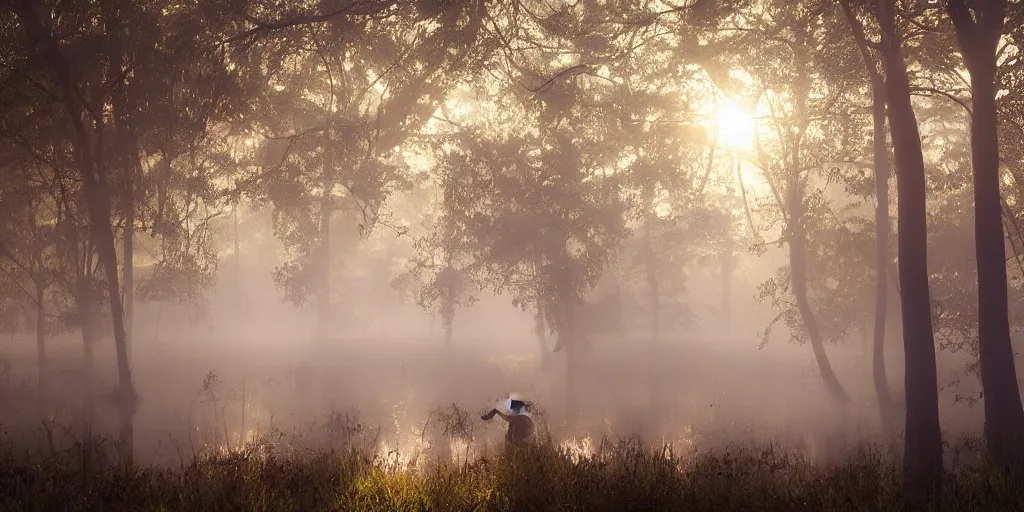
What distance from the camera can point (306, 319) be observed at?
315ft

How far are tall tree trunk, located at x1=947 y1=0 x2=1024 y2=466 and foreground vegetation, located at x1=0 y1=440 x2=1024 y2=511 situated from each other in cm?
484

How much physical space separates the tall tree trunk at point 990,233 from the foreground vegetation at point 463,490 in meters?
4.84

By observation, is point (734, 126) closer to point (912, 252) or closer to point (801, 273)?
point (801, 273)

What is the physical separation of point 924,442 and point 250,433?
15421 millimetres

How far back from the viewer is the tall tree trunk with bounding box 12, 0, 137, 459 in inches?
797

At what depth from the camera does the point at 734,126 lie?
90.8 feet

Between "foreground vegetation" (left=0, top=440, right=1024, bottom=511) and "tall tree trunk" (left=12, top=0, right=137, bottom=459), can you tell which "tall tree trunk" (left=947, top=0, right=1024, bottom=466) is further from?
"tall tree trunk" (left=12, top=0, right=137, bottom=459)

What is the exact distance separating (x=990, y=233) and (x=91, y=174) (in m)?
25.3

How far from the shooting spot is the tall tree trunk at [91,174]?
20.2 metres

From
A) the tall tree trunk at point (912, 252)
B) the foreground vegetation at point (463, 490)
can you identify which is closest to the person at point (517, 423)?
the foreground vegetation at point (463, 490)

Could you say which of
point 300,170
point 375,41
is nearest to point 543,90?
point 375,41

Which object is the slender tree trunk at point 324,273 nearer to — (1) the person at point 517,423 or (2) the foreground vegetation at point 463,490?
(1) the person at point 517,423

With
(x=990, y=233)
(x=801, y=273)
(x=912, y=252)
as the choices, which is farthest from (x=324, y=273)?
(x=990, y=233)

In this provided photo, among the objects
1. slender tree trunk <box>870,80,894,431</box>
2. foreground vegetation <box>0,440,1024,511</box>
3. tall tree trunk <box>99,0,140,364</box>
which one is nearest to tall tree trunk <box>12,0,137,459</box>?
tall tree trunk <box>99,0,140,364</box>
